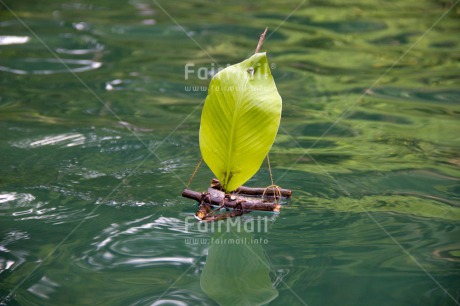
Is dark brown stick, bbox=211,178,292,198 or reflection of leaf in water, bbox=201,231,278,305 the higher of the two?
dark brown stick, bbox=211,178,292,198

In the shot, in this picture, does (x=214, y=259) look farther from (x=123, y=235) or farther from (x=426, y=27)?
(x=426, y=27)

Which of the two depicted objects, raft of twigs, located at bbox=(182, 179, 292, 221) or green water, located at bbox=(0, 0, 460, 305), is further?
raft of twigs, located at bbox=(182, 179, 292, 221)

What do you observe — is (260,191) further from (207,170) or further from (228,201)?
(207,170)

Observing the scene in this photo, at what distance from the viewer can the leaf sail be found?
1.69 meters

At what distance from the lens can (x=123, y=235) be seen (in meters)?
1.83

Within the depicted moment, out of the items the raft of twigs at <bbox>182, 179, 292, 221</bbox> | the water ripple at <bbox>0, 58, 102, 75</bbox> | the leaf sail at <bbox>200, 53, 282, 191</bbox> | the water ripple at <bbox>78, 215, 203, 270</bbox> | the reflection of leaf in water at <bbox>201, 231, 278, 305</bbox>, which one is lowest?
the reflection of leaf in water at <bbox>201, 231, 278, 305</bbox>

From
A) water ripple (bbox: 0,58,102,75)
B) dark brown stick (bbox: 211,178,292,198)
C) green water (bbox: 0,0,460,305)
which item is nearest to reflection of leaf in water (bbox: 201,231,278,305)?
green water (bbox: 0,0,460,305)

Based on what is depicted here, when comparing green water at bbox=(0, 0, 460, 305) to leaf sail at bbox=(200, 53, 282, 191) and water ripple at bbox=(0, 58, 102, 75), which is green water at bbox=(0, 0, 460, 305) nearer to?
water ripple at bbox=(0, 58, 102, 75)

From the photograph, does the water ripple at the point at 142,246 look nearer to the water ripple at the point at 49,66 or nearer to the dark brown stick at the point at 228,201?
the dark brown stick at the point at 228,201

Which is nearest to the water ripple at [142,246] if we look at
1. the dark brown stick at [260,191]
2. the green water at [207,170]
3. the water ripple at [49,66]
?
the green water at [207,170]

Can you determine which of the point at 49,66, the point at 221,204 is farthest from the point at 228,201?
the point at 49,66

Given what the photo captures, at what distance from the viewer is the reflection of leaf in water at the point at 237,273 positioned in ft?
4.99

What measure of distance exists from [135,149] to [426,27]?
103 inches

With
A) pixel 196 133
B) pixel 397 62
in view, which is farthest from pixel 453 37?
pixel 196 133
